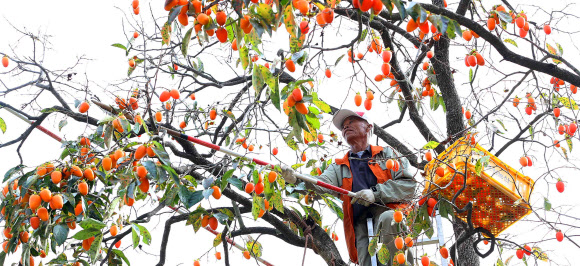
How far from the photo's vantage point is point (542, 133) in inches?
127

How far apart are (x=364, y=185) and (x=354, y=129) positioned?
1.36 ft

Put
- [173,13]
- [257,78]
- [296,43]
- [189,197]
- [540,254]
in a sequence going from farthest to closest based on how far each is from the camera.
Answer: [540,254], [189,197], [296,43], [257,78], [173,13]

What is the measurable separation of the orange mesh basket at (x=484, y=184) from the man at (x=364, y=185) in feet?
0.74

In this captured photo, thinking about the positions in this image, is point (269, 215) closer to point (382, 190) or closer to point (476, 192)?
point (382, 190)

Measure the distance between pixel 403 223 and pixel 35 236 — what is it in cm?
165

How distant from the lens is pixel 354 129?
367cm

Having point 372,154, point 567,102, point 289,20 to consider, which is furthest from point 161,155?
point 567,102

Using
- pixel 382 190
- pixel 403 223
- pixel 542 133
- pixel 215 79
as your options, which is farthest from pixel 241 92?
pixel 542 133

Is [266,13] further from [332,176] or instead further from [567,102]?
[567,102]

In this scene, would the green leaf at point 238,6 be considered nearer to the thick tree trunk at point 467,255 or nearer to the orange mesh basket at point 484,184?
the orange mesh basket at point 484,184

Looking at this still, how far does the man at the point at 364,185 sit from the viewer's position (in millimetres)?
3033

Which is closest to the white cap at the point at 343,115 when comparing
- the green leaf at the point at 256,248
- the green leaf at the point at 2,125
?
the green leaf at the point at 256,248

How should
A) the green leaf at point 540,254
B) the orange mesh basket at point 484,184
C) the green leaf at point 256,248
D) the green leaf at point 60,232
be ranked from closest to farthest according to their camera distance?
the green leaf at point 60,232
the orange mesh basket at point 484,184
the green leaf at point 540,254
the green leaf at point 256,248

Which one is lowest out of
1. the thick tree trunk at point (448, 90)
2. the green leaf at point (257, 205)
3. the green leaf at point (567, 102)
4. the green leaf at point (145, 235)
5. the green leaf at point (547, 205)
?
the green leaf at point (145, 235)
